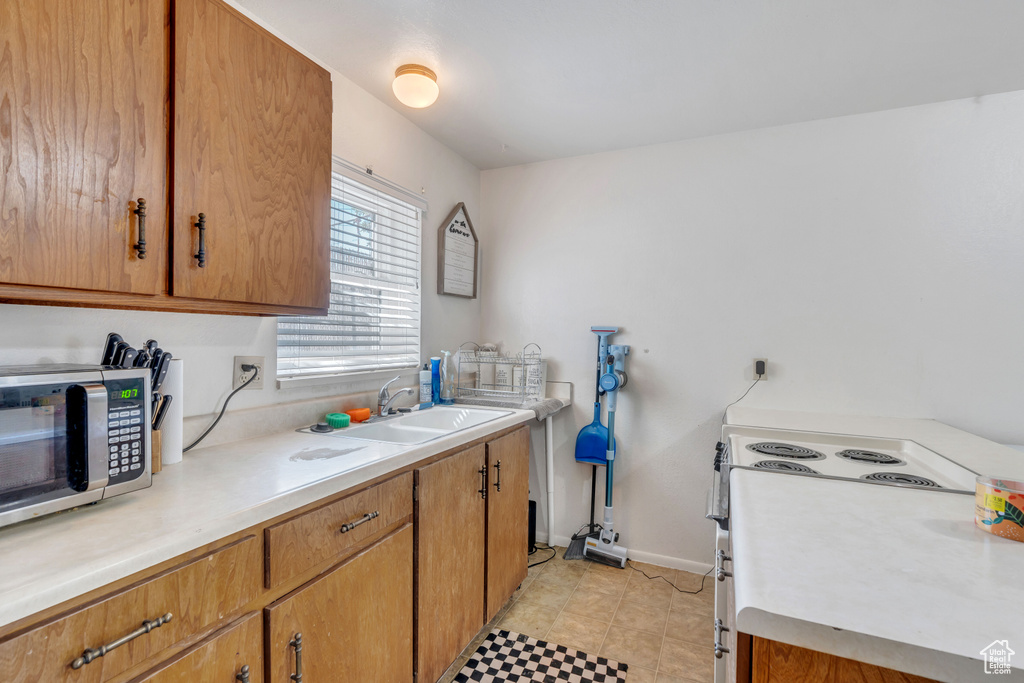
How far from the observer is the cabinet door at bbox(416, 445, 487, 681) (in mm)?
1541

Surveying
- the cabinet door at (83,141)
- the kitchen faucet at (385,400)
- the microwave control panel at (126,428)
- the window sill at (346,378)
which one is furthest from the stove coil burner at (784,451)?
the cabinet door at (83,141)

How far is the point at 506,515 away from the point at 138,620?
1.49m

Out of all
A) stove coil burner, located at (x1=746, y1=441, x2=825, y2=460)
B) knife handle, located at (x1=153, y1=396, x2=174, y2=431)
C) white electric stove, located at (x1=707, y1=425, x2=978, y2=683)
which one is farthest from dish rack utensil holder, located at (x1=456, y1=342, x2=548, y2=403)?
knife handle, located at (x1=153, y1=396, x2=174, y2=431)

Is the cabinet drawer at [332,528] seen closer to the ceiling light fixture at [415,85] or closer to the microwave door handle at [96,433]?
the microwave door handle at [96,433]

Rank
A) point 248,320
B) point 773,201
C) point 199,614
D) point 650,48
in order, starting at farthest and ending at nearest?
point 773,201
point 650,48
point 248,320
point 199,614

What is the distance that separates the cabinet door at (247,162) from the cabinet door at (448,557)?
730 mm

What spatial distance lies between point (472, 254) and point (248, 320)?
1.55m

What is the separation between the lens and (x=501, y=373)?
9.53 feet

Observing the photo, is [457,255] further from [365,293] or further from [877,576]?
[877,576]

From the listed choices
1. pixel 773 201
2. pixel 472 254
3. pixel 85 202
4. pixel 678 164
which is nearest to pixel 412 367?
pixel 472 254

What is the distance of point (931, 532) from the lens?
2.95ft

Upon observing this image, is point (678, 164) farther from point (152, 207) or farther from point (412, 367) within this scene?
point (152, 207)

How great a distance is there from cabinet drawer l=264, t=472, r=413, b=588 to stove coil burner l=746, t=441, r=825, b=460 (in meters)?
1.17

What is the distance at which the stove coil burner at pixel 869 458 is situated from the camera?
59.2 inches
